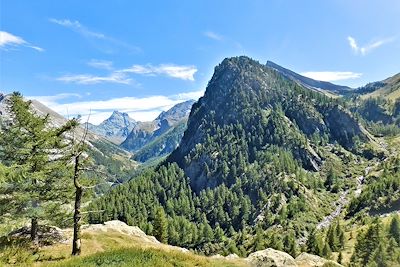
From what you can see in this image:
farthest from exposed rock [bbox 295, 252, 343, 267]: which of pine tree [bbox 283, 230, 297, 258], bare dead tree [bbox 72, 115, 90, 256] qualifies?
pine tree [bbox 283, 230, 297, 258]

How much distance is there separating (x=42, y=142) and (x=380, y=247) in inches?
4125

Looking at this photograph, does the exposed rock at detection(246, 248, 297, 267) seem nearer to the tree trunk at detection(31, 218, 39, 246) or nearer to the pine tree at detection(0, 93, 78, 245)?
the pine tree at detection(0, 93, 78, 245)

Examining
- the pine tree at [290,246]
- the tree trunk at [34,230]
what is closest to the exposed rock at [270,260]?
the tree trunk at [34,230]

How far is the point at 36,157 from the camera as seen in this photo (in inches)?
1687

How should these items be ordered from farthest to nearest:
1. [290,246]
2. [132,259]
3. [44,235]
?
[290,246] < [44,235] < [132,259]

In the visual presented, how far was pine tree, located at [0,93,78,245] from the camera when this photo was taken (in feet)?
139

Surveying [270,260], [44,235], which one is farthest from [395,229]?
[44,235]

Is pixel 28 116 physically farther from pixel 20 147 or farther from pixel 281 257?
pixel 281 257

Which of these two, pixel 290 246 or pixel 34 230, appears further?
pixel 290 246

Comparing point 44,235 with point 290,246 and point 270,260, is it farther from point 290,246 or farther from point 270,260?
point 290,246

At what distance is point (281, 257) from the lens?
46.0 m

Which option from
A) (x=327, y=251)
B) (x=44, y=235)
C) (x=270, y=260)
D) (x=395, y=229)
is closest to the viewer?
(x=270, y=260)

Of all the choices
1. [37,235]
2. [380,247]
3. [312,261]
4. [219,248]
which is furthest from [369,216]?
[37,235]

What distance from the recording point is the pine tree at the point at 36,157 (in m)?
42.4
